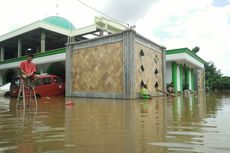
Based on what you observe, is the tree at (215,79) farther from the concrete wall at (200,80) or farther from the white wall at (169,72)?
the white wall at (169,72)

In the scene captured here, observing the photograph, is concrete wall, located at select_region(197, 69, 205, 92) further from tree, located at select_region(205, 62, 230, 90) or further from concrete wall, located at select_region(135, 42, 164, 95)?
concrete wall, located at select_region(135, 42, 164, 95)

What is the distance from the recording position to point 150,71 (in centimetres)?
1636

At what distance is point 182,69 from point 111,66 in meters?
14.3

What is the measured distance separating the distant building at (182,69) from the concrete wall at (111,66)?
4.72m

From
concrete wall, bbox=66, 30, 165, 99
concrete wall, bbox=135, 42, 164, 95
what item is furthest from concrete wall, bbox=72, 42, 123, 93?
concrete wall, bbox=135, 42, 164, 95

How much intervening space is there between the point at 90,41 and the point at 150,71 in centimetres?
411

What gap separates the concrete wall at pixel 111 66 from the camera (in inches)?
545

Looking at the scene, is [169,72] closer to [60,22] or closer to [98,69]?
[98,69]

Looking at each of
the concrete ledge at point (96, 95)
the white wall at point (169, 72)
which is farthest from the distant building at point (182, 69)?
the concrete ledge at point (96, 95)

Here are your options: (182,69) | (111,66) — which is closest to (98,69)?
(111,66)

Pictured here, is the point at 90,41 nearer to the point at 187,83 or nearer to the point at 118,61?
the point at 118,61

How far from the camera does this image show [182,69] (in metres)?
27.1

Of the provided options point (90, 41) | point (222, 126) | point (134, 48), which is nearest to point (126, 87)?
point (134, 48)

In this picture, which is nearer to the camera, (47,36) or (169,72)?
(169,72)
